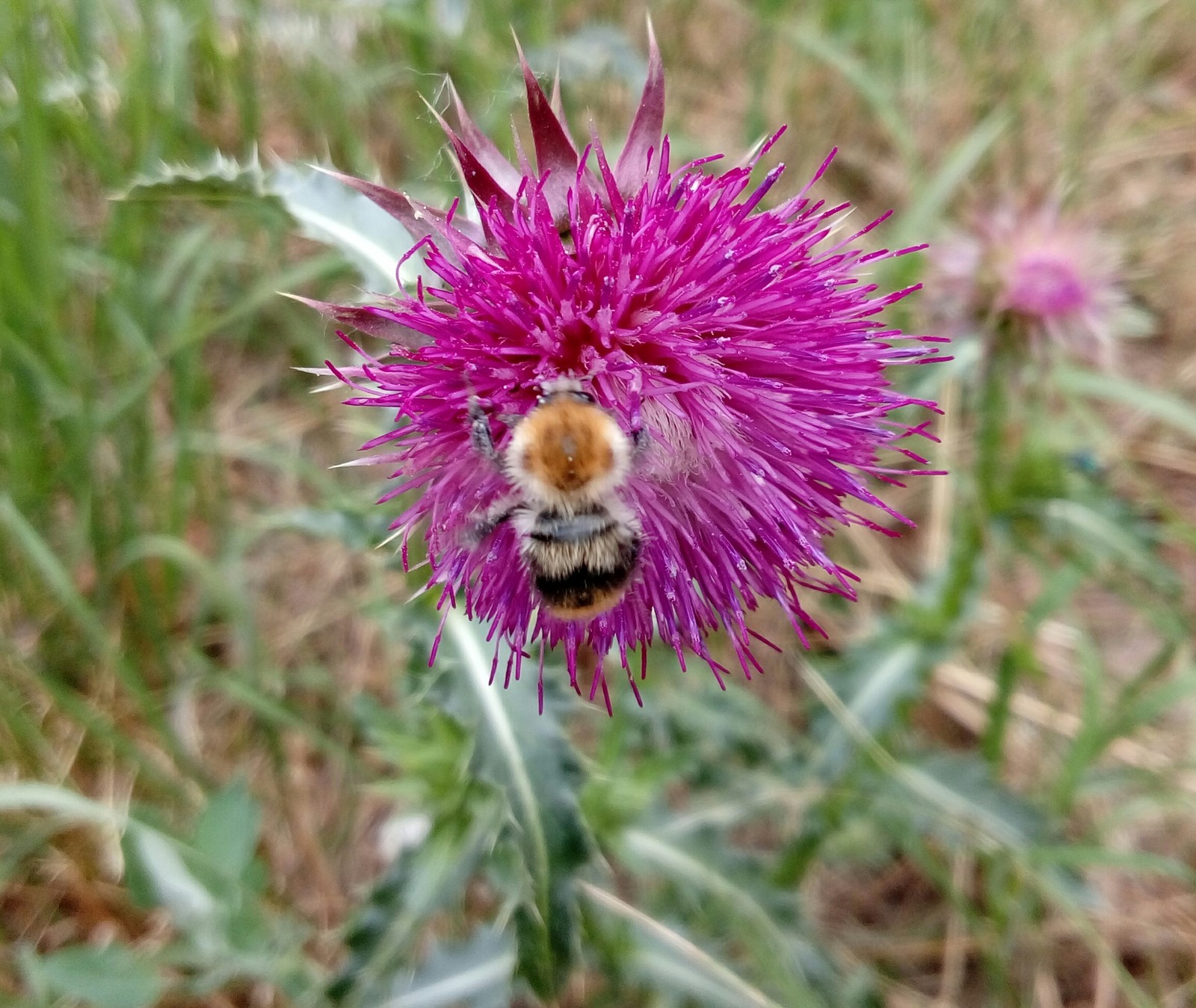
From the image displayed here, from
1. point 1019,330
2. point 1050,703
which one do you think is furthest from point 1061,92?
point 1050,703

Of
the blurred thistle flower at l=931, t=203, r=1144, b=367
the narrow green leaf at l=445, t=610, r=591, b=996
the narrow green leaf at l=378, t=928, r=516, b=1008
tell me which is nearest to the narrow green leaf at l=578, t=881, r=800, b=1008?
the narrow green leaf at l=378, t=928, r=516, b=1008

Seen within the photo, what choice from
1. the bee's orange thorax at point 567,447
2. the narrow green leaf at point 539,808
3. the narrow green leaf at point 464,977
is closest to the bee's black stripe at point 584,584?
the bee's orange thorax at point 567,447

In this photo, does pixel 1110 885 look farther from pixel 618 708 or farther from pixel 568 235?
pixel 568 235

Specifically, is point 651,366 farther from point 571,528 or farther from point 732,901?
point 732,901

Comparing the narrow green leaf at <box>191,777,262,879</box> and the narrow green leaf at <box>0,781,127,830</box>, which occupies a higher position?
the narrow green leaf at <box>0,781,127,830</box>

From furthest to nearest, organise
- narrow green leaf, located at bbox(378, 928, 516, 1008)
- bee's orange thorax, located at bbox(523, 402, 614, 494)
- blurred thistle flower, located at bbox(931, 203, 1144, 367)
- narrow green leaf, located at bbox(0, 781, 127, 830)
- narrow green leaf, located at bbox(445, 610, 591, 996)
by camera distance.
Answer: blurred thistle flower, located at bbox(931, 203, 1144, 367), narrow green leaf, located at bbox(378, 928, 516, 1008), narrow green leaf, located at bbox(0, 781, 127, 830), narrow green leaf, located at bbox(445, 610, 591, 996), bee's orange thorax, located at bbox(523, 402, 614, 494)

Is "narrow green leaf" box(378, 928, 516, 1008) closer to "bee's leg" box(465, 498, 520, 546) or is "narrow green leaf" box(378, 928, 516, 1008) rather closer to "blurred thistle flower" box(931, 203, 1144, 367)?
"bee's leg" box(465, 498, 520, 546)
